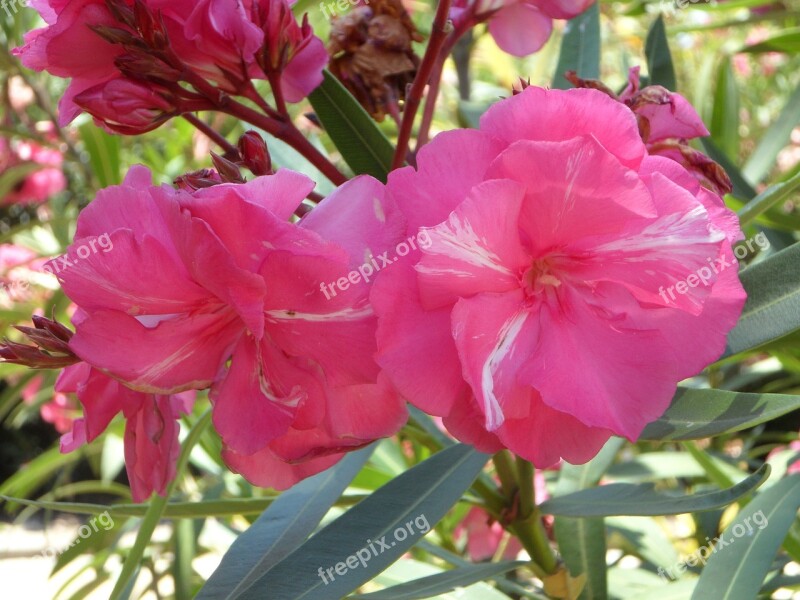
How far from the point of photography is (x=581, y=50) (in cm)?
91

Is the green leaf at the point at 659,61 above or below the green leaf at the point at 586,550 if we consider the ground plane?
above

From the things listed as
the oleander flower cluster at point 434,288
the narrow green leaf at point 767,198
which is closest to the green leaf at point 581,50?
the narrow green leaf at point 767,198

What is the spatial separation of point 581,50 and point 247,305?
57 cm

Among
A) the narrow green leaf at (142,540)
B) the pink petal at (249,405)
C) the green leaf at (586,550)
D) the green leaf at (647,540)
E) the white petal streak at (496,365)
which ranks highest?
the white petal streak at (496,365)

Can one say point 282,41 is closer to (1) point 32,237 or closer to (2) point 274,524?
(2) point 274,524

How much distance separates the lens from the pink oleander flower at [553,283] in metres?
0.49

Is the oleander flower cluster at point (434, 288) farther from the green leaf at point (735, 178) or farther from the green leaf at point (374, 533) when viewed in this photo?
the green leaf at point (735, 178)

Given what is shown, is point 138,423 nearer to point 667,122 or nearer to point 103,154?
point 667,122

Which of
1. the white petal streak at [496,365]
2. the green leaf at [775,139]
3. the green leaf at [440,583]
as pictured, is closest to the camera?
the white petal streak at [496,365]

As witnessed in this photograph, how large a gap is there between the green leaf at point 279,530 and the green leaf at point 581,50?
45cm

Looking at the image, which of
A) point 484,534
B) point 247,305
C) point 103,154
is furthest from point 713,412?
point 103,154

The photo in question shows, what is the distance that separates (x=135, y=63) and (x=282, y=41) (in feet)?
0.37

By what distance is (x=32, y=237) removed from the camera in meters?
2.38

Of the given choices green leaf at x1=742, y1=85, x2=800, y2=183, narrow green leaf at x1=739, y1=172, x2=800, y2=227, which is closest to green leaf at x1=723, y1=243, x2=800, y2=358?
narrow green leaf at x1=739, y1=172, x2=800, y2=227
